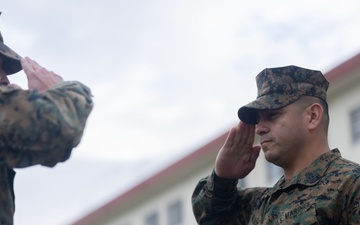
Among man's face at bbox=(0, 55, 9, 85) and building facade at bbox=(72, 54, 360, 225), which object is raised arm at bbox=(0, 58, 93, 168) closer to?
man's face at bbox=(0, 55, 9, 85)

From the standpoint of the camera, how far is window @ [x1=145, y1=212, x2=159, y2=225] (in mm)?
41094

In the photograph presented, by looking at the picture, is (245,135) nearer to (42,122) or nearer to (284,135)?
(284,135)

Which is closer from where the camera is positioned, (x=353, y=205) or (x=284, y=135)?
(x=353, y=205)

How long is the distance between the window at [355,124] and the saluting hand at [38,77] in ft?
95.0

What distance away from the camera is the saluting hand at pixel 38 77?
4426 millimetres

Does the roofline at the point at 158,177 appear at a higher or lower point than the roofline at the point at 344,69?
lower

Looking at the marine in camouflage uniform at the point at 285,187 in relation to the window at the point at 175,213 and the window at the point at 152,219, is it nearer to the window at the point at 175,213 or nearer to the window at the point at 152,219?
the window at the point at 175,213

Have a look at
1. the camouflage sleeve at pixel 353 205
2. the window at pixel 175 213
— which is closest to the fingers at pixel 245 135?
the camouflage sleeve at pixel 353 205

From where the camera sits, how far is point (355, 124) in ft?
110

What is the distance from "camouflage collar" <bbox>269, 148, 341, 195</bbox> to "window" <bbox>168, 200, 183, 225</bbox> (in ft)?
113

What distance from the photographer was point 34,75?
14.6ft

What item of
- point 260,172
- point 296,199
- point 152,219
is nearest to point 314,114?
point 296,199

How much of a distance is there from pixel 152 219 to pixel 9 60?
36823mm

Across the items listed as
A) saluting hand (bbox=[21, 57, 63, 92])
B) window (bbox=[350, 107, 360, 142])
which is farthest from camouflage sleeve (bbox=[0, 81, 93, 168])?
window (bbox=[350, 107, 360, 142])
